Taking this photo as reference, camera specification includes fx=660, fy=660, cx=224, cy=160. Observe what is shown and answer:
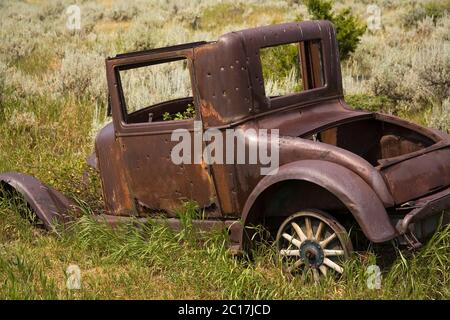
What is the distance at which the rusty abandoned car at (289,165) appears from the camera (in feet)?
13.8

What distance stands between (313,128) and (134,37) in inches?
473

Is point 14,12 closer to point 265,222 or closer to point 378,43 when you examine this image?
point 378,43

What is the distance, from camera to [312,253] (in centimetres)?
431

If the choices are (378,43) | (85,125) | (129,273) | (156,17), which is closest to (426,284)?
(129,273)

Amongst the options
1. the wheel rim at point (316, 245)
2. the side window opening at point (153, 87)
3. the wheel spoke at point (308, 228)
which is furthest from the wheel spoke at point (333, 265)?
the side window opening at point (153, 87)

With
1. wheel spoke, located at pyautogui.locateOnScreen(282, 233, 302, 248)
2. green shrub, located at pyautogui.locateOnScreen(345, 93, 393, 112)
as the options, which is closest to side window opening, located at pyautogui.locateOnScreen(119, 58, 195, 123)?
green shrub, located at pyautogui.locateOnScreen(345, 93, 393, 112)

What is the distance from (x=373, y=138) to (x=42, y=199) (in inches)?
115

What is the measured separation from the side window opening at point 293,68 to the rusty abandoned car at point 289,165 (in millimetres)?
14

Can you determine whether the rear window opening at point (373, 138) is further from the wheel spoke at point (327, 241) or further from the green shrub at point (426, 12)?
the green shrub at point (426, 12)

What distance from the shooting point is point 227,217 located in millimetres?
4773

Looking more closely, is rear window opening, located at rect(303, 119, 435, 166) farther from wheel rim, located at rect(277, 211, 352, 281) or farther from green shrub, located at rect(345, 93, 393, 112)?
green shrub, located at rect(345, 93, 393, 112)

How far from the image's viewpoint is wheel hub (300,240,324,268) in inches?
169

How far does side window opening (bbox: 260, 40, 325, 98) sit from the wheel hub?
4.68ft

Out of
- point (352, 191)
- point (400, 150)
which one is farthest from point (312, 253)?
point (400, 150)
